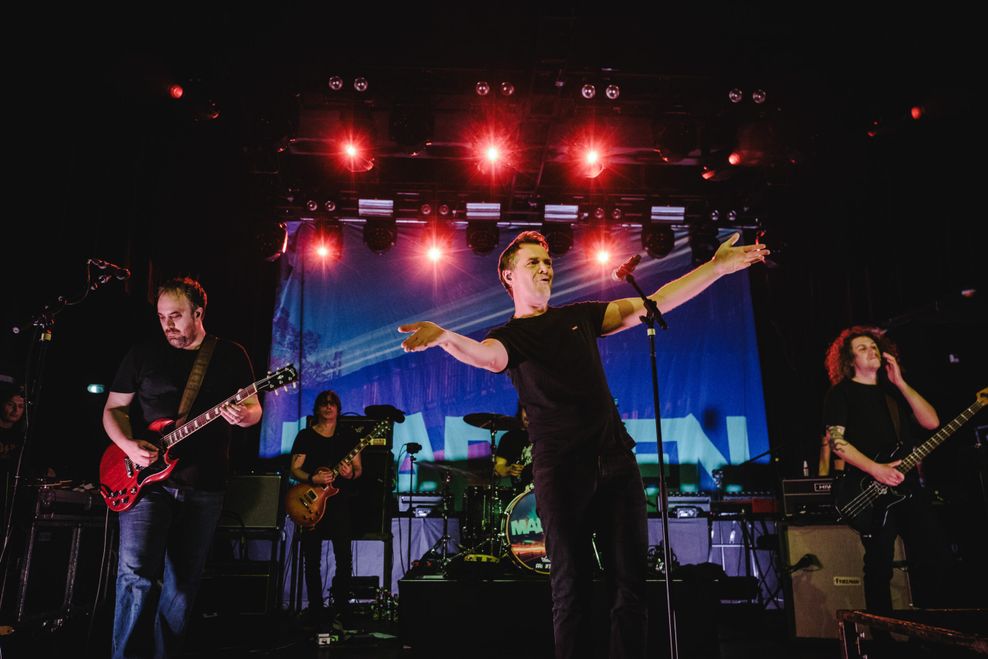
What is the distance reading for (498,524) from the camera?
6.61 metres

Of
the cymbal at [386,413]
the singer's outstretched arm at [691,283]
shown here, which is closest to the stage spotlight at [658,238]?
the cymbal at [386,413]

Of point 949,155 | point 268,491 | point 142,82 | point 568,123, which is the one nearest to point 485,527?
point 268,491

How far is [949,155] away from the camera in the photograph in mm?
7559

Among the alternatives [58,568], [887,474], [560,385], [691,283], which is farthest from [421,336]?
[58,568]

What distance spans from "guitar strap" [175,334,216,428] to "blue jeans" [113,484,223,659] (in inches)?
17.3

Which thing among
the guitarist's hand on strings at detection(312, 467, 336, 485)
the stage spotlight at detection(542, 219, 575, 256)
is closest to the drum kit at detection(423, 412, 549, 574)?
the guitarist's hand on strings at detection(312, 467, 336, 485)

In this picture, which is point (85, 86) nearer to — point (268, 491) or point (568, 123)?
point (268, 491)

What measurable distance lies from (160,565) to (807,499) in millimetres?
5434

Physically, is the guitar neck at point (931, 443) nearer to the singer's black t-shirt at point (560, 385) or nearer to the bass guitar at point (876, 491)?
the bass guitar at point (876, 491)

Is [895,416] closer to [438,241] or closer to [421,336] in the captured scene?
[421,336]

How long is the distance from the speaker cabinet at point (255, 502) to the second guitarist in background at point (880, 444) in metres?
5.66

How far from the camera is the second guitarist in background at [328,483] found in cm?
645

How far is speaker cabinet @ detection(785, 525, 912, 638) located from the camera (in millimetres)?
5688

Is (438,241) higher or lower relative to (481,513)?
higher
